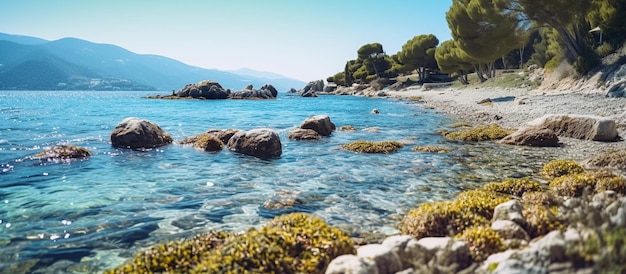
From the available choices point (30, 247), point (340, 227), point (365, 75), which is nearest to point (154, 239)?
point (30, 247)

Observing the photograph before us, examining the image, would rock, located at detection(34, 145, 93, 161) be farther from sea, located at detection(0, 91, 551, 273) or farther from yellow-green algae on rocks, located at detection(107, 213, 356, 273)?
yellow-green algae on rocks, located at detection(107, 213, 356, 273)

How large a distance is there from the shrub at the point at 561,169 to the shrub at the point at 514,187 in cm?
208

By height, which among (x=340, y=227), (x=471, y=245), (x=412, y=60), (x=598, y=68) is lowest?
(x=340, y=227)

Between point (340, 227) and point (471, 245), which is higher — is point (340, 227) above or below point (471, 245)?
below

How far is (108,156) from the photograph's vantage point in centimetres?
1675

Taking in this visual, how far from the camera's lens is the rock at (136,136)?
1894cm

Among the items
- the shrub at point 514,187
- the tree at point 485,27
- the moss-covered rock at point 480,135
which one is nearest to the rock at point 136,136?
the shrub at point 514,187

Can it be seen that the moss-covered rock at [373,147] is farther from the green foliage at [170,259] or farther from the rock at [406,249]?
the green foliage at [170,259]

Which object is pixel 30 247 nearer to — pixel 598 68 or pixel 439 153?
pixel 439 153

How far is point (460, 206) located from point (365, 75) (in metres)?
125

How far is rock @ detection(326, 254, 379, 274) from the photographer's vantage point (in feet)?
15.7

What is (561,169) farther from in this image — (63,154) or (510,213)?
(63,154)

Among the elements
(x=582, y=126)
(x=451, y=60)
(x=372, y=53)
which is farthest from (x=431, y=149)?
(x=372, y=53)

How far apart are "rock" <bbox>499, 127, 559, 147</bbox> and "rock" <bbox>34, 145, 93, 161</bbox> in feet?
68.3
